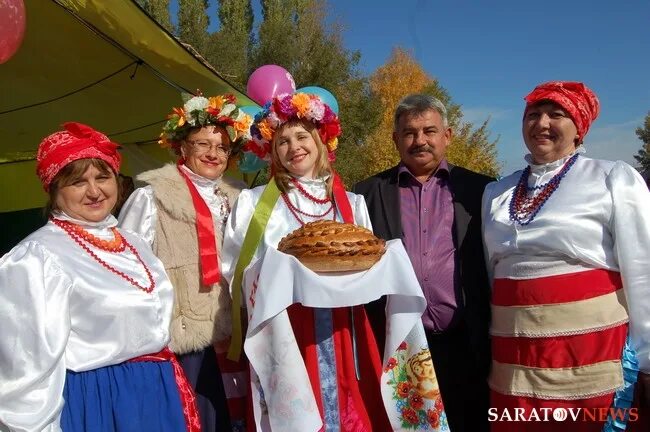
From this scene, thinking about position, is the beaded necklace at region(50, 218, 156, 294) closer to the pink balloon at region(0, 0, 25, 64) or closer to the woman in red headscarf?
the pink balloon at region(0, 0, 25, 64)

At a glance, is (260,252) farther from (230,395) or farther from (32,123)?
(32,123)

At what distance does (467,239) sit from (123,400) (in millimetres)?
2051

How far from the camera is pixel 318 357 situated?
2889 millimetres

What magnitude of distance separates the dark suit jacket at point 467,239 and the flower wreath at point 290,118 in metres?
0.49

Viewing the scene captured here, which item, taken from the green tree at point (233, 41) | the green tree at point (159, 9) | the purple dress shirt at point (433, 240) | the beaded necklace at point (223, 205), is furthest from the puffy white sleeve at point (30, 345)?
the green tree at point (159, 9)

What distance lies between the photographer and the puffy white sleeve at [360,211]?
3.26 metres

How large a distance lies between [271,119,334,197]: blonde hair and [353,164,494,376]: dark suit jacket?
435 millimetres

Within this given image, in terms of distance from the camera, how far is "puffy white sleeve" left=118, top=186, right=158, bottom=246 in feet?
9.89

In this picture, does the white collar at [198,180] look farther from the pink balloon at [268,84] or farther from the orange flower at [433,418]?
the pink balloon at [268,84]

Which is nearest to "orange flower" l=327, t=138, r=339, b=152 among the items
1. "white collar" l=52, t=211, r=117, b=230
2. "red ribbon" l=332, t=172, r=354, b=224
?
"red ribbon" l=332, t=172, r=354, b=224

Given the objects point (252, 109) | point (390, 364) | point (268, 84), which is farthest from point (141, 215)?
point (268, 84)

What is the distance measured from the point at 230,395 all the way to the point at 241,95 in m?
3.78

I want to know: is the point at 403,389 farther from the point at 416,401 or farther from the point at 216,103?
the point at 216,103

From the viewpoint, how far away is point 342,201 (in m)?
3.20
